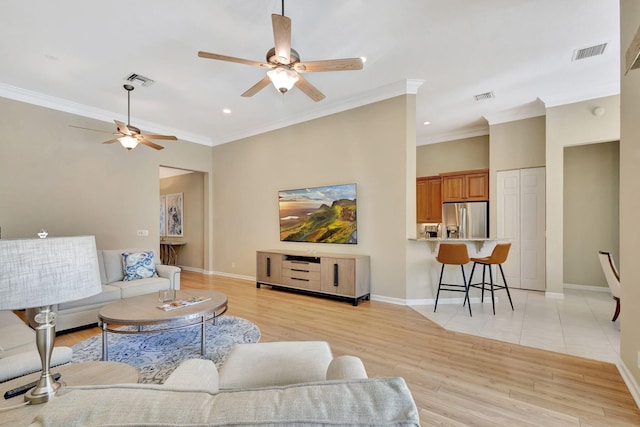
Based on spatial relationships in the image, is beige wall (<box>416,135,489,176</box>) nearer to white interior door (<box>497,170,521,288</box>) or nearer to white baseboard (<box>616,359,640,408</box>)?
white interior door (<box>497,170,521,288</box>)

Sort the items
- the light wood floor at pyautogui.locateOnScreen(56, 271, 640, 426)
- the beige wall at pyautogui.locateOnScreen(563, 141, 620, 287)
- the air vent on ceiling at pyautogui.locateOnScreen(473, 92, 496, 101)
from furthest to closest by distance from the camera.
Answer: the beige wall at pyautogui.locateOnScreen(563, 141, 620, 287)
the air vent on ceiling at pyautogui.locateOnScreen(473, 92, 496, 101)
the light wood floor at pyautogui.locateOnScreen(56, 271, 640, 426)

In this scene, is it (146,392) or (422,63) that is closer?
(146,392)

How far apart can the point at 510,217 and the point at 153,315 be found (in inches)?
233

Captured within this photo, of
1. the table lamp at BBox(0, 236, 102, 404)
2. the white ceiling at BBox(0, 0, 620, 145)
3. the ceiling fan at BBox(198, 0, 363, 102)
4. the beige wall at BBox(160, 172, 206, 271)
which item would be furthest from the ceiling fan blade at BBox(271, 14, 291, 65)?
the beige wall at BBox(160, 172, 206, 271)

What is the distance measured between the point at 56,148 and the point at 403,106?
564 cm

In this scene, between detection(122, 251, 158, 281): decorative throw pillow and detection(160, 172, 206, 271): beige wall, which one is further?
detection(160, 172, 206, 271): beige wall

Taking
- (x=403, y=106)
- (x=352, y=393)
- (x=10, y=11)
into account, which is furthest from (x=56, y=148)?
(x=352, y=393)

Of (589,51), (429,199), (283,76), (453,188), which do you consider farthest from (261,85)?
(429,199)

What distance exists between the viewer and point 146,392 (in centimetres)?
70

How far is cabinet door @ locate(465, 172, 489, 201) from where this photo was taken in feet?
19.3

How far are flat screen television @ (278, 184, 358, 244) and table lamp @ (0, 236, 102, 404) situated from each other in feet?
13.3

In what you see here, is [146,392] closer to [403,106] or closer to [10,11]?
[10,11]

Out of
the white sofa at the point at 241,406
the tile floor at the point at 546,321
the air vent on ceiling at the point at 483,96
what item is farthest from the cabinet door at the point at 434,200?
the white sofa at the point at 241,406

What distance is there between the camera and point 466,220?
19.8 feet
